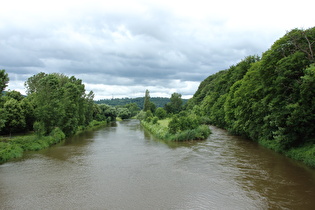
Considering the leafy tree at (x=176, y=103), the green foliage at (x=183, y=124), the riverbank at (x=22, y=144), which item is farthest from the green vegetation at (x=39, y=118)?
the leafy tree at (x=176, y=103)

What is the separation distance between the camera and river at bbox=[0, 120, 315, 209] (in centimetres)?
1403

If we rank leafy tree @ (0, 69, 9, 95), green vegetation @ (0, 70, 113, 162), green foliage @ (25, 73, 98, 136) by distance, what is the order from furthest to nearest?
1. green foliage @ (25, 73, 98, 136)
2. green vegetation @ (0, 70, 113, 162)
3. leafy tree @ (0, 69, 9, 95)

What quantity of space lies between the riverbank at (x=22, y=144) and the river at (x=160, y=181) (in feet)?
4.83

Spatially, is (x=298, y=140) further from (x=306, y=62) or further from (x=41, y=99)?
(x=41, y=99)

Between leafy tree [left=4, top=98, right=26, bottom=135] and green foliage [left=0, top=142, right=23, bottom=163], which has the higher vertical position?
leafy tree [left=4, top=98, right=26, bottom=135]

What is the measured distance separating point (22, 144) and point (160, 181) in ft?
68.6

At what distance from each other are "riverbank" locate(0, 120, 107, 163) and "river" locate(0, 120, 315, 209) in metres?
1.47

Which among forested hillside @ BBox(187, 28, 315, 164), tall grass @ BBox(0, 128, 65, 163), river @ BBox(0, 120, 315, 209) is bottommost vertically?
river @ BBox(0, 120, 315, 209)

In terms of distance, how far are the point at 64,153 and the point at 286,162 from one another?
2407 centimetres

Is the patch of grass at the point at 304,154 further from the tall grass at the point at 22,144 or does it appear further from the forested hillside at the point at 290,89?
the tall grass at the point at 22,144

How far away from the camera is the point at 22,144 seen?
3022 centimetres

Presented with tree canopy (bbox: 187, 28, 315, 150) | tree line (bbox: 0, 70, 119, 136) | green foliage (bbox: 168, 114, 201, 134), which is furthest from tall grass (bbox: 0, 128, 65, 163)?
tree canopy (bbox: 187, 28, 315, 150)

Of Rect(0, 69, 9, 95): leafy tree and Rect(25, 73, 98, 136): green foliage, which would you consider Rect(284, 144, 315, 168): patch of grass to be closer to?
Rect(0, 69, 9, 95): leafy tree

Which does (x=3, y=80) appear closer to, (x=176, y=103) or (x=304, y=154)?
(x=304, y=154)
